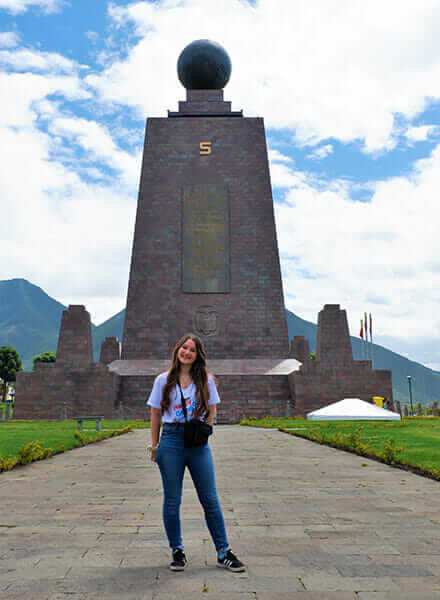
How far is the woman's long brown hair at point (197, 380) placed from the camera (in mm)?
4500

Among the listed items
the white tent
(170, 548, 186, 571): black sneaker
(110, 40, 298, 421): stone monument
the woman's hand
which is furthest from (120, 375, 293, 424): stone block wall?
(170, 548, 186, 571): black sneaker

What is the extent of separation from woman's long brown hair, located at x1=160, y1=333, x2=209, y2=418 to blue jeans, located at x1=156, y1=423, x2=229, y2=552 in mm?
184

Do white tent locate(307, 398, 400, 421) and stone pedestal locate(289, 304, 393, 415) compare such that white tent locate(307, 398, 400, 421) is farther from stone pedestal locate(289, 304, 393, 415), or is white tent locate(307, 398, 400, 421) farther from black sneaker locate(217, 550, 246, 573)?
black sneaker locate(217, 550, 246, 573)

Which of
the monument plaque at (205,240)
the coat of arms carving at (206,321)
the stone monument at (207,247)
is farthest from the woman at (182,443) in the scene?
the monument plaque at (205,240)

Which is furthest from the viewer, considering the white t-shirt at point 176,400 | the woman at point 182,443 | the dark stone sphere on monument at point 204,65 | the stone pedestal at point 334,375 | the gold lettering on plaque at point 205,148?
the dark stone sphere on monument at point 204,65

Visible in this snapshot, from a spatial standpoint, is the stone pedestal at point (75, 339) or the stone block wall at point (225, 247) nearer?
the stone pedestal at point (75, 339)

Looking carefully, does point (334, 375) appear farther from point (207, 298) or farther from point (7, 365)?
point (7, 365)

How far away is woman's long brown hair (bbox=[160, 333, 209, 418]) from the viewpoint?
4500mm

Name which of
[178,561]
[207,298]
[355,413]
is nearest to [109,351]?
[207,298]

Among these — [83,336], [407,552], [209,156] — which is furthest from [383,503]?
[209,156]

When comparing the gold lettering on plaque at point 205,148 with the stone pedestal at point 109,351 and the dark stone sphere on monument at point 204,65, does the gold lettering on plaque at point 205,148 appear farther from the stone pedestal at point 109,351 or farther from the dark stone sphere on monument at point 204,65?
the stone pedestal at point 109,351

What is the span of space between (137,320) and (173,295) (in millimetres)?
2371

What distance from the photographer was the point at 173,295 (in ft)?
105

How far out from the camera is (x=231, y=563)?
13.2 feet
